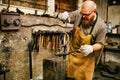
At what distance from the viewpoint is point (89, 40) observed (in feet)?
8.52

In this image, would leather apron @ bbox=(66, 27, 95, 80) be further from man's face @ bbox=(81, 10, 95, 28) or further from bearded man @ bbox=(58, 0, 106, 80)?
man's face @ bbox=(81, 10, 95, 28)

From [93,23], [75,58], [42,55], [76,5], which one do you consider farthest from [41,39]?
[76,5]

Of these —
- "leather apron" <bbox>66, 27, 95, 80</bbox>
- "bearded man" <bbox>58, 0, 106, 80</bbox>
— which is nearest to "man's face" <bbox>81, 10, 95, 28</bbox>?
"bearded man" <bbox>58, 0, 106, 80</bbox>

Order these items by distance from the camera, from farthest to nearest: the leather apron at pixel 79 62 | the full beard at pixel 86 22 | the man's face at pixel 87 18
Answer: the leather apron at pixel 79 62 → the full beard at pixel 86 22 → the man's face at pixel 87 18

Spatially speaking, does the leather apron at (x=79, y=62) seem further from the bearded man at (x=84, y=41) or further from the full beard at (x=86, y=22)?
the full beard at (x=86, y=22)

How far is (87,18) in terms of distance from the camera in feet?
8.05

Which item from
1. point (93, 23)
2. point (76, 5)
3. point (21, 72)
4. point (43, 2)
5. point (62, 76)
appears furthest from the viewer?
point (76, 5)

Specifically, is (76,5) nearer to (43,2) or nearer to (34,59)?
(43,2)

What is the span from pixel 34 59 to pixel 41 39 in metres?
0.40

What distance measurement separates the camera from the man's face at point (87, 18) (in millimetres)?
2357

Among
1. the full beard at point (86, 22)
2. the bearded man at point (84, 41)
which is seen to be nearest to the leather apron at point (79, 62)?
the bearded man at point (84, 41)

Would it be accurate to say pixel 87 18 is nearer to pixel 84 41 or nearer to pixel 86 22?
pixel 86 22

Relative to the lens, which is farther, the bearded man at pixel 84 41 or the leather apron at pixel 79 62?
the leather apron at pixel 79 62

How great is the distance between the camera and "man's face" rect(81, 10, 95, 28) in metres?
2.36
